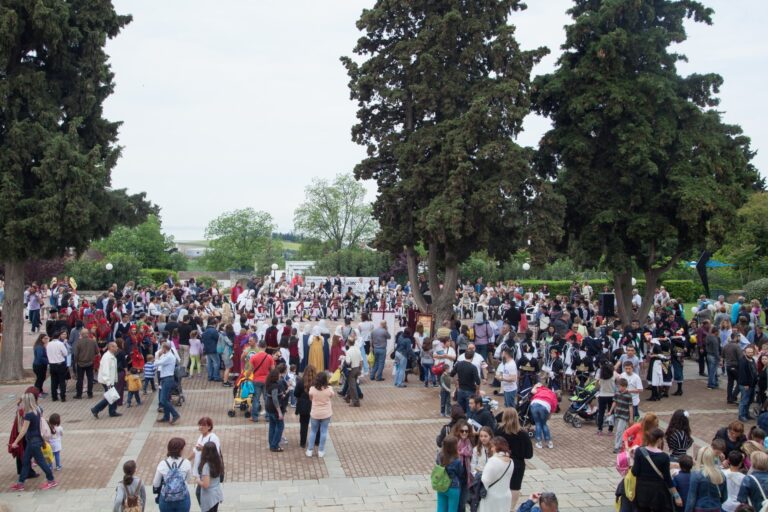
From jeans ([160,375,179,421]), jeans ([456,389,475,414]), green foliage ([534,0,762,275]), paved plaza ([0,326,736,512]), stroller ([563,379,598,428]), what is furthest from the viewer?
green foliage ([534,0,762,275])

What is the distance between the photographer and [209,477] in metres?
8.11

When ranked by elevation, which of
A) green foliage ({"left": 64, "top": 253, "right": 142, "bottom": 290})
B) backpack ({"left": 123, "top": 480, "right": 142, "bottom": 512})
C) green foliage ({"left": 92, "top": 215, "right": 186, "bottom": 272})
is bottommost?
backpack ({"left": 123, "top": 480, "right": 142, "bottom": 512})

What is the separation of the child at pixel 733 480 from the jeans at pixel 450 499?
10.1ft

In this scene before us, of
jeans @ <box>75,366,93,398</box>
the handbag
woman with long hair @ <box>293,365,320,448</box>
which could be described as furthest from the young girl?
jeans @ <box>75,366,93,398</box>

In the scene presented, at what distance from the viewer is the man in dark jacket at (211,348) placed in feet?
57.4

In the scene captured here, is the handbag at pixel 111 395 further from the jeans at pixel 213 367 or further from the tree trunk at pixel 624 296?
the tree trunk at pixel 624 296

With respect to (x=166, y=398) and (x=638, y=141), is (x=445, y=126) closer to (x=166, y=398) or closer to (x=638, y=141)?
(x=638, y=141)

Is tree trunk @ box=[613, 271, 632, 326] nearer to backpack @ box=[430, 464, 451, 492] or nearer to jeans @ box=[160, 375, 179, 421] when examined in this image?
jeans @ box=[160, 375, 179, 421]

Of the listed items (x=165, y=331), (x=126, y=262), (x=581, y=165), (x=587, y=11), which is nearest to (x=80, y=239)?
(x=165, y=331)

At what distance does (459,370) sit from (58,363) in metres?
9.35

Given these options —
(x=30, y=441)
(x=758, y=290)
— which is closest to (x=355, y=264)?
(x=758, y=290)

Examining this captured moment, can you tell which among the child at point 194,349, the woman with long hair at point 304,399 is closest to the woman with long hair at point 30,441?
the woman with long hair at point 304,399

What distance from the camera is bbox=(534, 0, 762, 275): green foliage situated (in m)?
19.9

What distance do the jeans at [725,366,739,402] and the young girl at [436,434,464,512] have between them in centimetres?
1031
